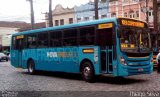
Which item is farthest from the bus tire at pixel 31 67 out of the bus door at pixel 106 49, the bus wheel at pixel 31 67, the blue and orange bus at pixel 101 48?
the bus door at pixel 106 49

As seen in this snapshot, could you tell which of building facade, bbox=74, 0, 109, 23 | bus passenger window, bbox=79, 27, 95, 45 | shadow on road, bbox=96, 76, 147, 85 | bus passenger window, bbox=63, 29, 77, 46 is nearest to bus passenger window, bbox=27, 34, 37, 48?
bus passenger window, bbox=63, 29, 77, 46

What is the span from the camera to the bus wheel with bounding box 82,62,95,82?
17.2 m

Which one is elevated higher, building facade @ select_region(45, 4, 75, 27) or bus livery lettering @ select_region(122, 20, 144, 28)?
building facade @ select_region(45, 4, 75, 27)

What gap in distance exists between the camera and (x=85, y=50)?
1773 cm

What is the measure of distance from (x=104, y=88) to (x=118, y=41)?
7.08ft

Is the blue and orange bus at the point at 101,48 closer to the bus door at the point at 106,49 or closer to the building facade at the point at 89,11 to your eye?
the bus door at the point at 106,49

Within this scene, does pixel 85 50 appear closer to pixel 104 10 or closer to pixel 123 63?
pixel 123 63

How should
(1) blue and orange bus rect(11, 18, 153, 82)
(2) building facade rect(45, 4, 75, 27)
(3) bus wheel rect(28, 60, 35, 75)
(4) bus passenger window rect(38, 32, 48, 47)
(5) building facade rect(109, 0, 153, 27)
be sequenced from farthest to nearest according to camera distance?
(2) building facade rect(45, 4, 75, 27) → (5) building facade rect(109, 0, 153, 27) → (3) bus wheel rect(28, 60, 35, 75) → (4) bus passenger window rect(38, 32, 48, 47) → (1) blue and orange bus rect(11, 18, 153, 82)

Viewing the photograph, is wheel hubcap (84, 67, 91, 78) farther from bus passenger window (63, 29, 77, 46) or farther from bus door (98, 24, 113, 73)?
bus passenger window (63, 29, 77, 46)

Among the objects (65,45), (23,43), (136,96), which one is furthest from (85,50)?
(23,43)

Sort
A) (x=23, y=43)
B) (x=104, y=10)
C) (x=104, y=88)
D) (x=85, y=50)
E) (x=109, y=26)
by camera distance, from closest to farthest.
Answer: (x=104, y=88), (x=109, y=26), (x=85, y=50), (x=23, y=43), (x=104, y=10)

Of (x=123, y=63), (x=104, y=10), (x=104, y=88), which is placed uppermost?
(x=104, y=10)

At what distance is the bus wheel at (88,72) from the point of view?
1722 cm

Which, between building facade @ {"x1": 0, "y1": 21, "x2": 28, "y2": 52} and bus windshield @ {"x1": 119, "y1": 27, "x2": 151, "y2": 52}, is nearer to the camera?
bus windshield @ {"x1": 119, "y1": 27, "x2": 151, "y2": 52}
